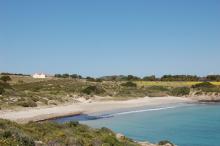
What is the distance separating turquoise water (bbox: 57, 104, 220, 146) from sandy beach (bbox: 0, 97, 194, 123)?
2.03 meters

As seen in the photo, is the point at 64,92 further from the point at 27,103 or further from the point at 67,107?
the point at 27,103

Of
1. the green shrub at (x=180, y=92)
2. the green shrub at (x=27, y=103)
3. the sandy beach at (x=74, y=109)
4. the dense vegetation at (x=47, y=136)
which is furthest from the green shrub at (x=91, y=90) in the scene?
the dense vegetation at (x=47, y=136)

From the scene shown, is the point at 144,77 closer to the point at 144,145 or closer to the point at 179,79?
the point at 179,79

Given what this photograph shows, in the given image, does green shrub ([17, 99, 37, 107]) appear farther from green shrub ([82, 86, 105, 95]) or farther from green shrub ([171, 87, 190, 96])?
green shrub ([171, 87, 190, 96])

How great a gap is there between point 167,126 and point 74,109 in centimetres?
1372

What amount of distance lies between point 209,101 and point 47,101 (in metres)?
35.5

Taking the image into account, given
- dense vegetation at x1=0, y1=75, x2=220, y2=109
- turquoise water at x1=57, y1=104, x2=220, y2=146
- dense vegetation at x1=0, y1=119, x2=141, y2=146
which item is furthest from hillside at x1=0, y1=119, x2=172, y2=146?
dense vegetation at x1=0, y1=75, x2=220, y2=109

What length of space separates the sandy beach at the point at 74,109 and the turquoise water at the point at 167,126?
2025 millimetres

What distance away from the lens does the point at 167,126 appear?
38.8 m

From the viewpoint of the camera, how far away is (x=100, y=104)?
185 ft

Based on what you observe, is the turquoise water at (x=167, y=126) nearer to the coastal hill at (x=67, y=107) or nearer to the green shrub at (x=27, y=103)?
the coastal hill at (x=67, y=107)

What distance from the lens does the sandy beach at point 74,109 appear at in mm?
37331

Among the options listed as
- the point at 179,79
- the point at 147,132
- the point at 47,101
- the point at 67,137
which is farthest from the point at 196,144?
the point at 179,79

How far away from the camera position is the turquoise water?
2973 cm
